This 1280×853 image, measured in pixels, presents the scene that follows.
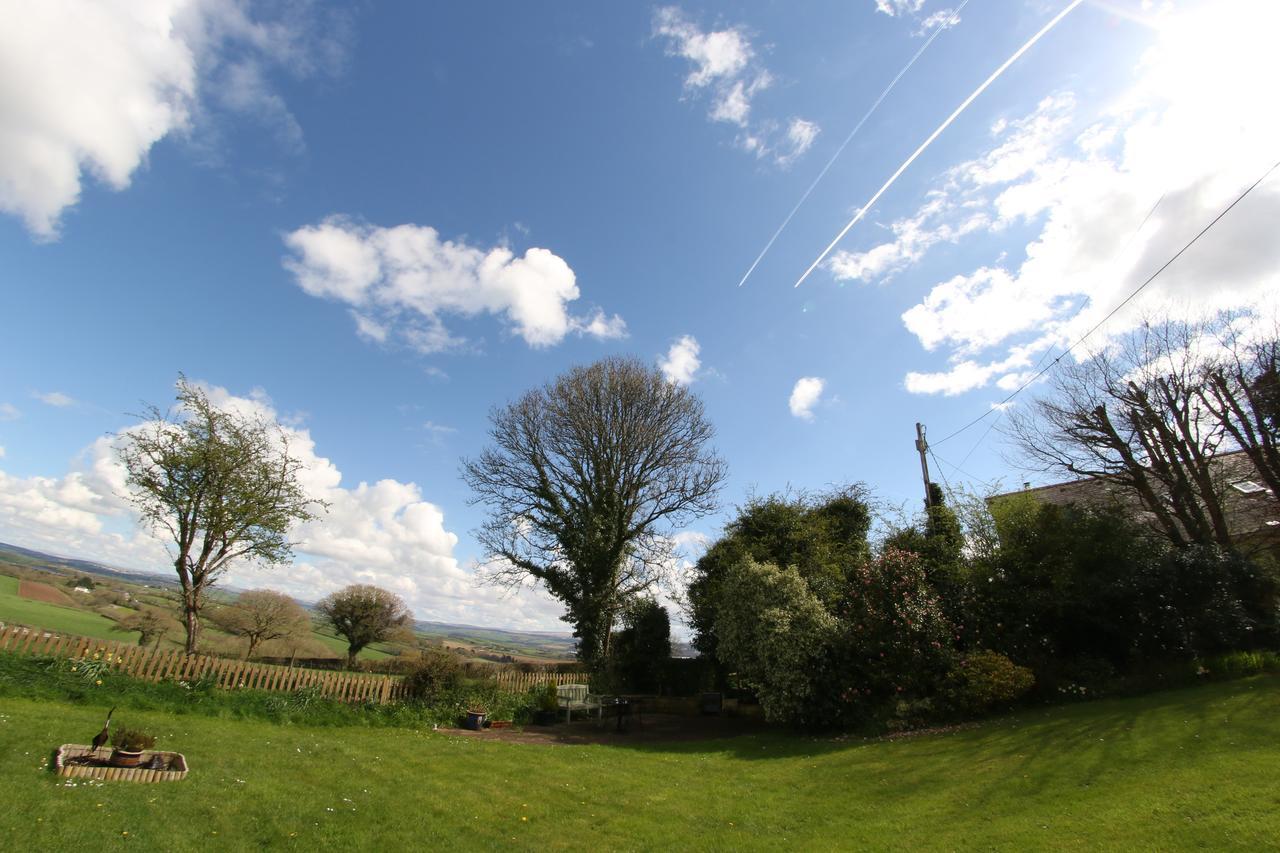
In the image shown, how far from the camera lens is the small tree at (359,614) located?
25.8 meters

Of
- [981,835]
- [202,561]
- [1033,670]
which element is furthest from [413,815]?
[1033,670]

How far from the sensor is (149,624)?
18234 millimetres

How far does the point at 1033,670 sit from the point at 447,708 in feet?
46.3

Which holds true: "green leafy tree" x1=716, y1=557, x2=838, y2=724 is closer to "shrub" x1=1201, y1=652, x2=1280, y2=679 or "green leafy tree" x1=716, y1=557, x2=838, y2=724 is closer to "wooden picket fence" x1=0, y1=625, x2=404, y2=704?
"shrub" x1=1201, y1=652, x2=1280, y2=679

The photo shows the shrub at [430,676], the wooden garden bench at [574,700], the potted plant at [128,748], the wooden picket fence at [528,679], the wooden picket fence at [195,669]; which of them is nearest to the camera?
the potted plant at [128,748]

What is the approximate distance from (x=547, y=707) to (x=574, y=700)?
1.02 m

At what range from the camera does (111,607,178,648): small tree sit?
17656mm

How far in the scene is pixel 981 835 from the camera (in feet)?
18.3

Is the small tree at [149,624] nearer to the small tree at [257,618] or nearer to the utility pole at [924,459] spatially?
the small tree at [257,618]

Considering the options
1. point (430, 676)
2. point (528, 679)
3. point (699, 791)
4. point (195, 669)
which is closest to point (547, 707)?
point (528, 679)

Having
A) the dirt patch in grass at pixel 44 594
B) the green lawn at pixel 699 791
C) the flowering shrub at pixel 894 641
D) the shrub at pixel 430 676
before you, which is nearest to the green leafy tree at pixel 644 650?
the shrub at pixel 430 676

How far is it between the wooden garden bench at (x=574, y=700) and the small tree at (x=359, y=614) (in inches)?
532

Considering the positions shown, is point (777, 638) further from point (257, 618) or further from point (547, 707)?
point (257, 618)

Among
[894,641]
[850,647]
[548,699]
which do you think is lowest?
[548,699]
